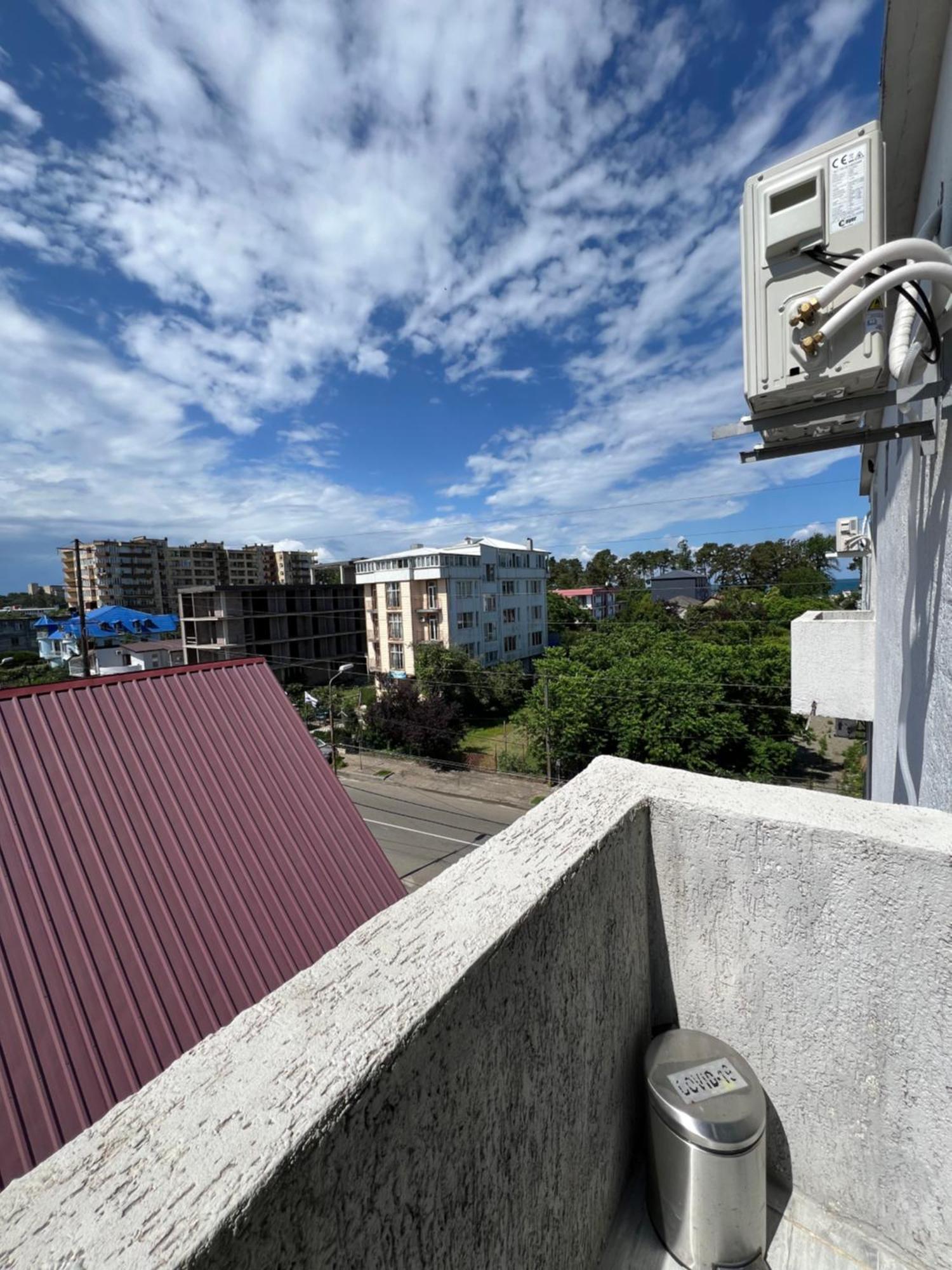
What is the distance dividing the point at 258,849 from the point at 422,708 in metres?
18.4

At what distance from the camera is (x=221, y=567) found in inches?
2771

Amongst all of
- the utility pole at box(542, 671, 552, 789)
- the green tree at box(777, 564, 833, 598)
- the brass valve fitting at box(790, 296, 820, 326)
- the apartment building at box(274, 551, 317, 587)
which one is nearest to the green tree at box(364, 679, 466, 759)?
the utility pole at box(542, 671, 552, 789)

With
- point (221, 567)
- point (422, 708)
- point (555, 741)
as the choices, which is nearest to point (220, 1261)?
point (555, 741)

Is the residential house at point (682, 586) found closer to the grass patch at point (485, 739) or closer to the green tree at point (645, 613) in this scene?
the green tree at point (645, 613)

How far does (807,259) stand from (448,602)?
2685 cm

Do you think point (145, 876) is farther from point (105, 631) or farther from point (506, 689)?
point (105, 631)

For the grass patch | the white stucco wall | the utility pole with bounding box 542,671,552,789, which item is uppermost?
the white stucco wall

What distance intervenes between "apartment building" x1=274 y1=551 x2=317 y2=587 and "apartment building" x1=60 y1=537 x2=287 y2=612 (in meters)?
3.00

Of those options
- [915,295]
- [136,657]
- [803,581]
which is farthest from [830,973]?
[803,581]

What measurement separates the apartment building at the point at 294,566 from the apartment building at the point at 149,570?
118 inches

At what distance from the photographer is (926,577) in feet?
7.63

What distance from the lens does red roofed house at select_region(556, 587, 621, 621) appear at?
52.3m

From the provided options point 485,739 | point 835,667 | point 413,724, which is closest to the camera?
point 835,667

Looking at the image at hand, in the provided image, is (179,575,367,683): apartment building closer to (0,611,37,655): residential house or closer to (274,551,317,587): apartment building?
(0,611,37,655): residential house
